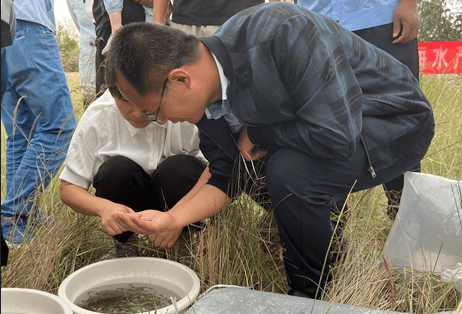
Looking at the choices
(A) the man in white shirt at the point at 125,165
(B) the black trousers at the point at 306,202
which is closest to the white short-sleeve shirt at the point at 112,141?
(A) the man in white shirt at the point at 125,165

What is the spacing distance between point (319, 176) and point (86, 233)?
1044 mm

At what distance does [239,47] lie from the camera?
4.97 feet

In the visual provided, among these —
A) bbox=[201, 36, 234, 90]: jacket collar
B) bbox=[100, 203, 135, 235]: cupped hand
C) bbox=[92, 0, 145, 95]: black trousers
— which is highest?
bbox=[201, 36, 234, 90]: jacket collar

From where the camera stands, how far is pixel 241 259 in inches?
65.0

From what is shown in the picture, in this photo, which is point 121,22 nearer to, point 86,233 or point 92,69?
point 92,69

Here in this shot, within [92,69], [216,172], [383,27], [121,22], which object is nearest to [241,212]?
[216,172]

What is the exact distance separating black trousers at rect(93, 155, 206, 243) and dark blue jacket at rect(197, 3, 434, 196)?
399mm

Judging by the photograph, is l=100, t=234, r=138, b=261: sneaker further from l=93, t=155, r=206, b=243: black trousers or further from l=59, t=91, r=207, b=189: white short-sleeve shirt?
l=59, t=91, r=207, b=189: white short-sleeve shirt

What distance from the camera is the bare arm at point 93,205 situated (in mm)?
1582

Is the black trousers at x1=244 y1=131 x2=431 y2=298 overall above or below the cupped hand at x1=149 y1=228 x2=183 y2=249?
above

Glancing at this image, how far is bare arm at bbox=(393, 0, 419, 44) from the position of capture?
205 cm

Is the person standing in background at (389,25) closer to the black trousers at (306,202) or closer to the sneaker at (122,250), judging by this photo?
the black trousers at (306,202)

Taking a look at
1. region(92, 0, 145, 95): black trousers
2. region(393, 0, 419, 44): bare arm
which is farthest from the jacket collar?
region(92, 0, 145, 95): black trousers

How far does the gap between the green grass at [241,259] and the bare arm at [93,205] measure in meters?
0.15
